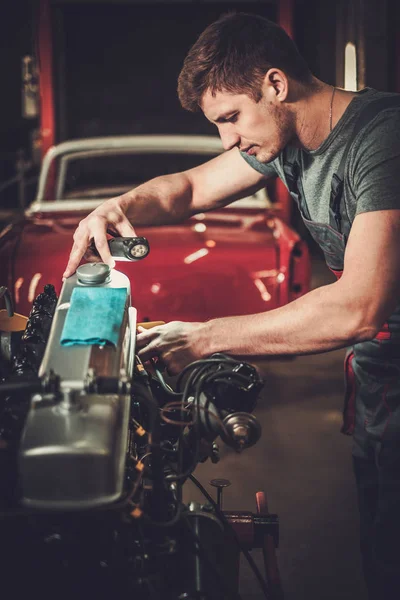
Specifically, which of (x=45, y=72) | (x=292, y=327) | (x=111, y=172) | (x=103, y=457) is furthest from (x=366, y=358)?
(x=45, y=72)

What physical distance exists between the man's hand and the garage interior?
4.85 ft

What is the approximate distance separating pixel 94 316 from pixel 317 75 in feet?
20.0

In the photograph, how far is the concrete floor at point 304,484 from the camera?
278cm

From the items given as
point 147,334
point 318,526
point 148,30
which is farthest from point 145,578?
point 148,30

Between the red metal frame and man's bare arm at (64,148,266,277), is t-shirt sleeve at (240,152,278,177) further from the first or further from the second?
the red metal frame

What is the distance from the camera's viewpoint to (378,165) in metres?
1.70

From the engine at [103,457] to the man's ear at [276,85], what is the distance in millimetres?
633

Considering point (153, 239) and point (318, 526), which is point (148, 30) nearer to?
point (153, 239)

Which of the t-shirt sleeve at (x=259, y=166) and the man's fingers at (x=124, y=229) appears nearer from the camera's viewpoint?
the man's fingers at (x=124, y=229)

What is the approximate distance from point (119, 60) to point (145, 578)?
289 inches

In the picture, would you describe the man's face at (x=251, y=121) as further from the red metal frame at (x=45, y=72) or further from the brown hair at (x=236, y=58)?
the red metal frame at (x=45, y=72)

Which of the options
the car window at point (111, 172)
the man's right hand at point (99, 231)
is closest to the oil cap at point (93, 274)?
the man's right hand at point (99, 231)

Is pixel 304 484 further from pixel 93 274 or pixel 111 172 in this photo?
pixel 111 172

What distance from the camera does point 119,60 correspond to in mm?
7953
